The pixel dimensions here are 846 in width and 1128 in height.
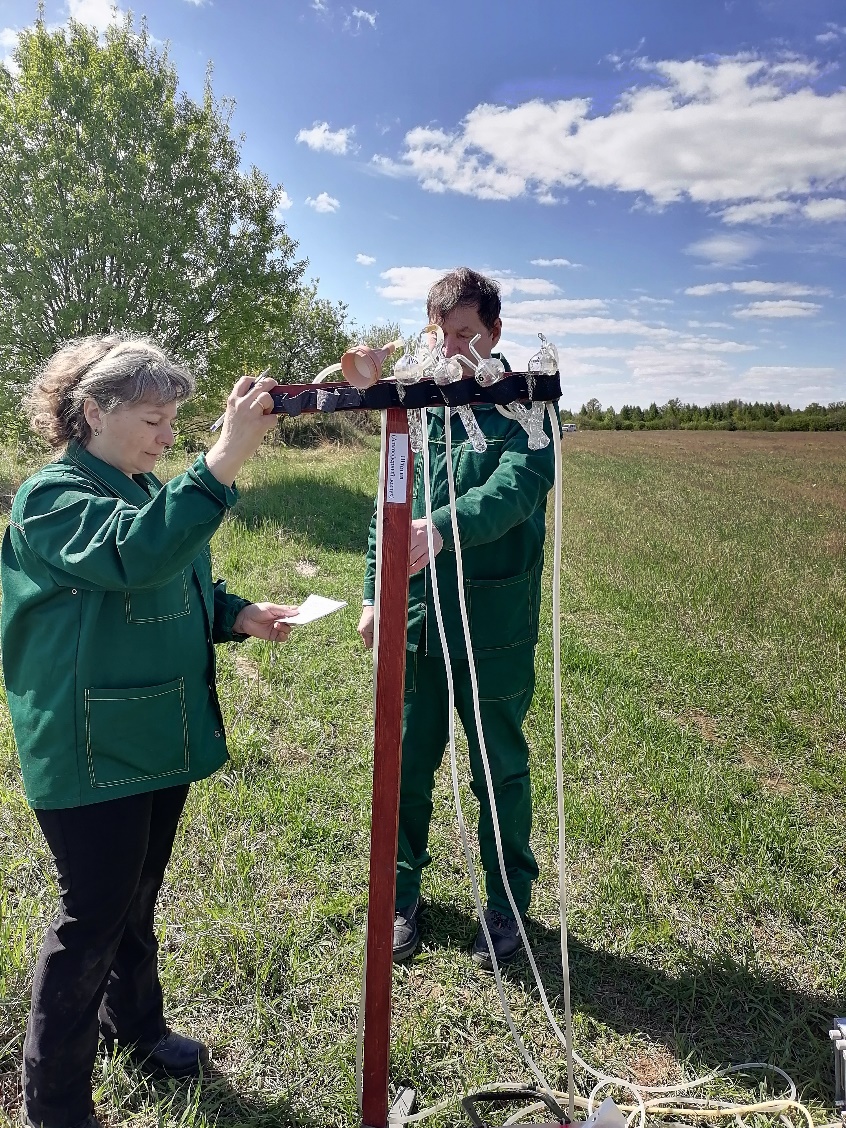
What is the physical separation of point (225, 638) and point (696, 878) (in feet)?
7.60

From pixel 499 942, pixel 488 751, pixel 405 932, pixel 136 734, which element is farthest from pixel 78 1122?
pixel 488 751

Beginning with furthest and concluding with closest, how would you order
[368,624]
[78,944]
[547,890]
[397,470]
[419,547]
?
[547,890]
[368,624]
[419,547]
[78,944]
[397,470]

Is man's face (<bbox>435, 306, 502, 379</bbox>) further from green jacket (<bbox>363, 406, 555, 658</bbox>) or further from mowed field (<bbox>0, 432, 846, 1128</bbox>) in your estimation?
mowed field (<bbox>0, 432, 846, 1128</bbox>)

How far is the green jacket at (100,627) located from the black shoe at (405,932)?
127 centimetres

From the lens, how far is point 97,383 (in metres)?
1.72

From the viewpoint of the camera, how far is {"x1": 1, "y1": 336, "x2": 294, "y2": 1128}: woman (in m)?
1.59

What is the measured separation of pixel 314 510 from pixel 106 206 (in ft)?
A: 21.7

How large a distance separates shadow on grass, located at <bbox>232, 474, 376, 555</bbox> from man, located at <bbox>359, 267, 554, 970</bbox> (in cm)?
723

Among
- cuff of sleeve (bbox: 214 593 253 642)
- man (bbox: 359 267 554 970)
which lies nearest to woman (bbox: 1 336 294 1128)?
cuff of sleeve (bbox: 214 593 253 642)

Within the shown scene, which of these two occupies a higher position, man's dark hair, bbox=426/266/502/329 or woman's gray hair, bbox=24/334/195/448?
man's dark hair, bbox=426/266/502/329

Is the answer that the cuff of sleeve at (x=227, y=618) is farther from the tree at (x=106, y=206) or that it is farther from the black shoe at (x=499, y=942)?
the tree at (x=106, y=206)

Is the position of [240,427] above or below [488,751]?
above

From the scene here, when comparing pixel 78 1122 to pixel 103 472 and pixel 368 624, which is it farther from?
pixel 103 472

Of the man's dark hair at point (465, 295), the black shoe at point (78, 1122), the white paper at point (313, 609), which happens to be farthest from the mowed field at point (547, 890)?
the man's dark hair at point (465, 295)
